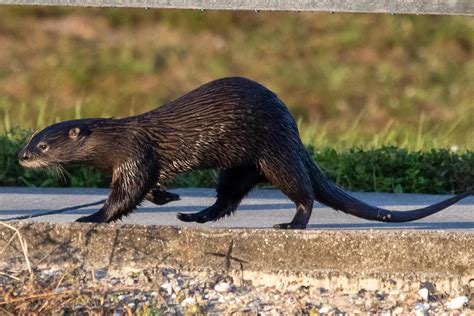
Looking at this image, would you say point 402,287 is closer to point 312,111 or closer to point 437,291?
point 437,291

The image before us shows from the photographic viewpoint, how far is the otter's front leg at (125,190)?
4.98 metres

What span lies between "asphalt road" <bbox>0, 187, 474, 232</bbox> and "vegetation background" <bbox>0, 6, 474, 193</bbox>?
3.98 metres

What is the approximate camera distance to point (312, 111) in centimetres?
1210

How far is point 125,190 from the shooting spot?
5.00 metres

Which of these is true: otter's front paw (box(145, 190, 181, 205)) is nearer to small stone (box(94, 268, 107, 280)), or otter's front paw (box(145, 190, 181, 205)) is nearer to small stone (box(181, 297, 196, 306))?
small stone (box(94, 268, 107, 280))

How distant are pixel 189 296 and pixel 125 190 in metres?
0.57

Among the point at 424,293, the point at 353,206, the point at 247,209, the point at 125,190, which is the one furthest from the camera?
the point at 247,209

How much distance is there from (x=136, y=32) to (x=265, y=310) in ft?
31.6

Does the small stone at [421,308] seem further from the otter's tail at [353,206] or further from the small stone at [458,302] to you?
the otter's tail at [353,206]

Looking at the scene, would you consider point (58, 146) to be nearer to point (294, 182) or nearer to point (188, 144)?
point (188, 144)

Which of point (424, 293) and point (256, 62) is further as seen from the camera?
point (256, 62)

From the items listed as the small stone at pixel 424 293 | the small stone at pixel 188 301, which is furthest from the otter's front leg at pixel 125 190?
the small stone at pixel 424 293

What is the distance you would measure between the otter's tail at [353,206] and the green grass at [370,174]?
1.54 meters

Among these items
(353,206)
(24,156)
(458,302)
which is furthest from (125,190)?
(458,302)
